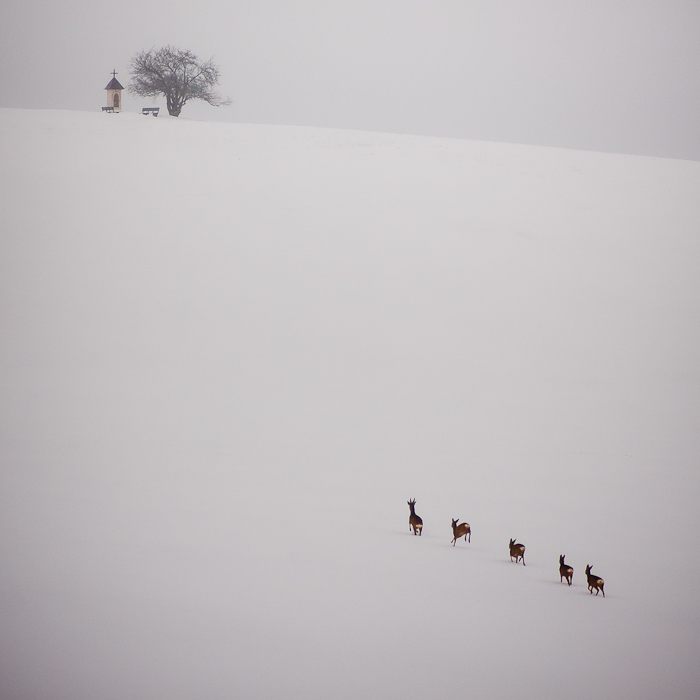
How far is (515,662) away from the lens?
140 inches

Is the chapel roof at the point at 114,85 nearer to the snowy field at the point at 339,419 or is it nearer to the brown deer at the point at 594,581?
the snowy field at the point at 339,419

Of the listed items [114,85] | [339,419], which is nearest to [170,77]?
[114,85]

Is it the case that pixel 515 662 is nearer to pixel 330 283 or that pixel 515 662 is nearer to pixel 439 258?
pixel 330 283

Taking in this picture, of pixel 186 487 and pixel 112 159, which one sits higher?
pixel 112 159

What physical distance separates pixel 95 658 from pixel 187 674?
0.56m

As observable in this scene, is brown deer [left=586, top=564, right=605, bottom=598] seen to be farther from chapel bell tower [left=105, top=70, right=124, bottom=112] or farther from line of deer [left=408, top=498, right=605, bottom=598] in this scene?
chapel bell tower [left=105, top=70, right=124, bottom=112]

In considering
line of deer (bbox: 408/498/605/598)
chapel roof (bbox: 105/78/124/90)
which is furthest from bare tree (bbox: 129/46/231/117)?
line of deer (bbox: 408/498/605/598)

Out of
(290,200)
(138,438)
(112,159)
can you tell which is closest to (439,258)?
(290,200)

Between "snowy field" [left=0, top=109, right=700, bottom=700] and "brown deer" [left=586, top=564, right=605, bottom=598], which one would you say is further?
"brown deer" [left=586, top=564, right=605, bottom=598]

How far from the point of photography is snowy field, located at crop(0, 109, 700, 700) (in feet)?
12.0

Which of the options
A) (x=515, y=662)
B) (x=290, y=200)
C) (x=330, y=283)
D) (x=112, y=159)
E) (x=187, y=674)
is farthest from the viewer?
A: (x=112, y=159)

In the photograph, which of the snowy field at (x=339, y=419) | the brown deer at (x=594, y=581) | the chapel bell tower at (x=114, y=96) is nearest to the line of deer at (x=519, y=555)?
the brown deer at (x=594, y=581)

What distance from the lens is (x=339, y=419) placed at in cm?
850

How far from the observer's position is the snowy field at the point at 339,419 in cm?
365
